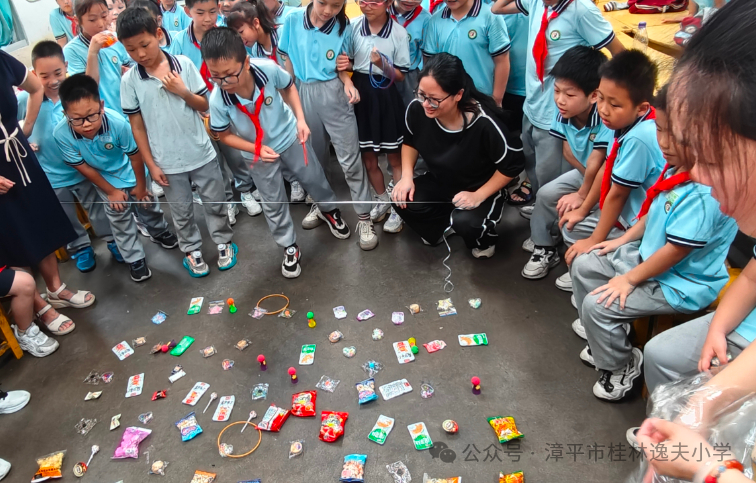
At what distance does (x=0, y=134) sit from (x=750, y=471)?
3194 mm

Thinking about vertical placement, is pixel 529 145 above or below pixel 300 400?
above

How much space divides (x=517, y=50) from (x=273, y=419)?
2734 millimetres

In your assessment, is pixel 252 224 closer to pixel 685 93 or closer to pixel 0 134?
pixel 0 134

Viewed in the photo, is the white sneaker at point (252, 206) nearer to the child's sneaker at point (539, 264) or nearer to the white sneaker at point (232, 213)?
the white sneaker at point (232, 213)

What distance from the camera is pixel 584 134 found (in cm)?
242

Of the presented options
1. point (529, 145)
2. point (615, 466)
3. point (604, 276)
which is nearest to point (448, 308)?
point (604, 276)

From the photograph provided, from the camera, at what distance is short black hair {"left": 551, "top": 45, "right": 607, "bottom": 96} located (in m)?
2.21

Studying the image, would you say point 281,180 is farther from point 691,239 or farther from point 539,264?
point 691,239

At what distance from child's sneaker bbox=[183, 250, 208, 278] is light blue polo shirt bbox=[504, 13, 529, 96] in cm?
240

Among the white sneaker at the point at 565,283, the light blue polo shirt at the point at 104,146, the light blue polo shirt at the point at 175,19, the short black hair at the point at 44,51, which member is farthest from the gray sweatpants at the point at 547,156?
the light blue polo shirt at the point at 175,19

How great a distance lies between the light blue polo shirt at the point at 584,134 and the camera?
7.41 feet

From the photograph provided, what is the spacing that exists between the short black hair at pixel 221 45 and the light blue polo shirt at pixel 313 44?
0.57m

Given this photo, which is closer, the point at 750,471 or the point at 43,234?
the point at 750,471

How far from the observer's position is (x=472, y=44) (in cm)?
297
